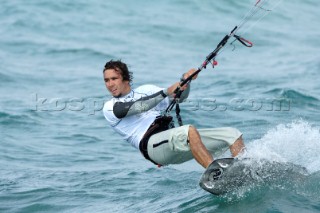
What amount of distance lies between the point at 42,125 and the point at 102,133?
49.1 inches

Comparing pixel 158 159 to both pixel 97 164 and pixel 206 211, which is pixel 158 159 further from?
pixel 97 164

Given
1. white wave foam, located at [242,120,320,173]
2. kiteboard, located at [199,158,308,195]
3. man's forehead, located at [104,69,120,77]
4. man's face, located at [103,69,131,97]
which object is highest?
man's forehead, located at [104,69,120,77]

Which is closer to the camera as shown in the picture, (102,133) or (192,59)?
(102,133)

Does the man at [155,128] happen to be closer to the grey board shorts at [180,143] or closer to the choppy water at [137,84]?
the grey board shorts at [180,143]

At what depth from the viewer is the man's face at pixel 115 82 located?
724 cm

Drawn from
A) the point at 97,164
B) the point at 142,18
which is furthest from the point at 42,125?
the point at 142,18

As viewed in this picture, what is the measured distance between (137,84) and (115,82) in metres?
8.82

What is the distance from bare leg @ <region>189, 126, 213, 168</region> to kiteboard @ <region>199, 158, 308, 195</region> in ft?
0.21

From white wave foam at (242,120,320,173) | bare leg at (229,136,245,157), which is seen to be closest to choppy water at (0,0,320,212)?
white wave foam at (242,120,320,173)

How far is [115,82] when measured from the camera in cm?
727

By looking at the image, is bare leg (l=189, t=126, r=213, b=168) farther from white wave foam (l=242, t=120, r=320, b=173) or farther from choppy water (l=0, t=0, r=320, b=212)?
white wave foam (l=242, t=120, r=320, b=173)

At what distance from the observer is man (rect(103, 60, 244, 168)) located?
693 cm

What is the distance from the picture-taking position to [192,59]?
18938mm

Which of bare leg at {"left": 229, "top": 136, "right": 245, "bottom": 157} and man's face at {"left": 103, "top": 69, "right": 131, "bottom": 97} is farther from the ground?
man's face at {"left": 103, "top": 69, "right": 131, "bottom": 97}
